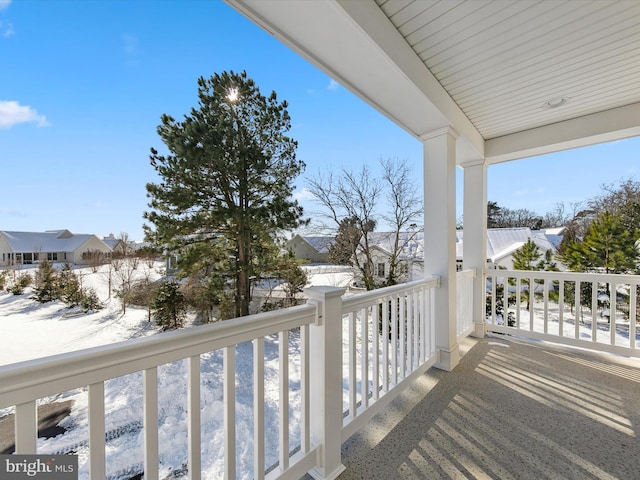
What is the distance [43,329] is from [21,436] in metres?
2.92

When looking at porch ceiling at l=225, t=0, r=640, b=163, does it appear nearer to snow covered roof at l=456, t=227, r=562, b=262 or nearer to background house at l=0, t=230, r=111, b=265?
background house at l=0, t=230, r=111, b=265

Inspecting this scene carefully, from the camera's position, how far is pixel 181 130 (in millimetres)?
5512

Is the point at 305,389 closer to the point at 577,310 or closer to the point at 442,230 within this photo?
the point at 442,230

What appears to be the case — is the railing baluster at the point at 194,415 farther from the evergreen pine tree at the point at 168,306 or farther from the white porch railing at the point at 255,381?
the evergreen pine tree at the point at 168,306

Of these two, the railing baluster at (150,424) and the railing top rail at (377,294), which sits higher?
the railing top rail at (377,294)

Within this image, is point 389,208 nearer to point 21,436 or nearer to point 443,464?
point 443,464

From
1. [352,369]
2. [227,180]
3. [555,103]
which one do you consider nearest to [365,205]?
[227,180]

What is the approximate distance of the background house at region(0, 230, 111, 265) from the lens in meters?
1.79

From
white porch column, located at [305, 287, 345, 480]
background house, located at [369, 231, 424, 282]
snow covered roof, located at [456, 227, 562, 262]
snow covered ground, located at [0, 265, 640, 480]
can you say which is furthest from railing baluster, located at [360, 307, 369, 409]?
background house, located at [369, 231, 424, 282]

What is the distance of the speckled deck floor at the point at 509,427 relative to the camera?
1.45 m

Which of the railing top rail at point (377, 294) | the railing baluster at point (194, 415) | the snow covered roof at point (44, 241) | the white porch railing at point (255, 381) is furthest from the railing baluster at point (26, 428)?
the snow covered roof at point (44, 241)

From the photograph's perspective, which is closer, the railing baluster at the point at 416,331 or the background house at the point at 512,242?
the railing baluster at the point at 416,331

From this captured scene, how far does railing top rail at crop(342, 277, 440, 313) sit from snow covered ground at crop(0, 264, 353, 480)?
49.0 inches

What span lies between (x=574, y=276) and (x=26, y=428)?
170 inches
